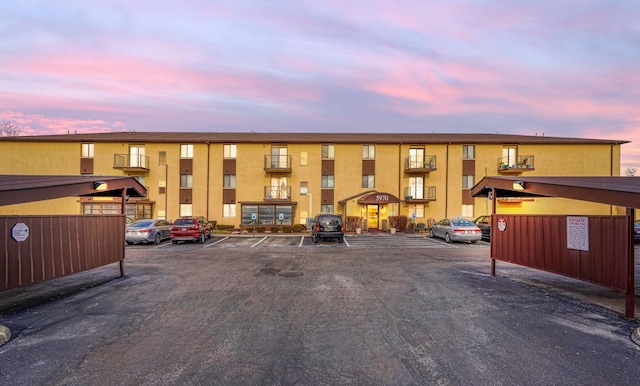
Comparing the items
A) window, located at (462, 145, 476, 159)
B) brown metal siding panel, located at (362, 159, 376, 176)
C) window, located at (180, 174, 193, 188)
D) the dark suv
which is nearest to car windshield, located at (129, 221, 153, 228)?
the dark suv

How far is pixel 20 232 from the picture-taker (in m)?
6.52

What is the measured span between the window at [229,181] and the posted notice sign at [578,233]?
87.7 feet

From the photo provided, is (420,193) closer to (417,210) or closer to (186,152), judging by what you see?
(417,210)

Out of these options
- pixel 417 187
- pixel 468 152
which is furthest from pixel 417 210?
pixel 468 152

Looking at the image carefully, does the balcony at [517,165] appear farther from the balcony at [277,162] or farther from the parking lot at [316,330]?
the parking lot at [316,330]

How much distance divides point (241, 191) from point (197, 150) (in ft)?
19.3

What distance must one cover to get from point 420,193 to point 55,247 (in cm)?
2786

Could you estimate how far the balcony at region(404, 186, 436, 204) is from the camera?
97.1ft

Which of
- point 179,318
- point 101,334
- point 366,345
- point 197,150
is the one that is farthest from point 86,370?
point 197,150

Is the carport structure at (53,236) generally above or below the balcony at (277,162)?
below

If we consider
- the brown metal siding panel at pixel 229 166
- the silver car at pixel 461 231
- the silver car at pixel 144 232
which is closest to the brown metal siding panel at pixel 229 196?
the brown metal siding panel at pixel 229 166

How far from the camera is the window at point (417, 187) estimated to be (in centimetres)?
2991

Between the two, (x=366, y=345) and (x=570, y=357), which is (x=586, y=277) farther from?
(x=366, y=345)

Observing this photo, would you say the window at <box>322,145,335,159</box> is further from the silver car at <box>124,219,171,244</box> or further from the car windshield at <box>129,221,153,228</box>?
the car windshield at <box>129,221,153,228</box>
